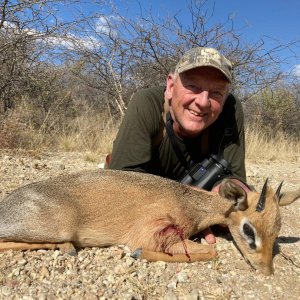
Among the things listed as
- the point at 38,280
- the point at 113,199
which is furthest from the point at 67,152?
the point at 38,280

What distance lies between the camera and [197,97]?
4562 millimetres

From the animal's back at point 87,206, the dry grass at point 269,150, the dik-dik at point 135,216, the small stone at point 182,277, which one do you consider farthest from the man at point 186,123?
the dry grass at point 269,150

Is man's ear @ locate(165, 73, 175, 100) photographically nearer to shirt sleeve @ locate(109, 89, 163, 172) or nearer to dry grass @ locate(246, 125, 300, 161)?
shirt sleeve @ locate(109, 89, 163, 172)

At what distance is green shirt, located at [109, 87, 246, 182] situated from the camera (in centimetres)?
475

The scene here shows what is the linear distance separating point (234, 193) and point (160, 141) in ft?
4.26

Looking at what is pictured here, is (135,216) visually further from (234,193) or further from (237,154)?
(237,154)

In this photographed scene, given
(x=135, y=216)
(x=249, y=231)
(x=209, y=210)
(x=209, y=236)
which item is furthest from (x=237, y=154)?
(x=135, y=216)

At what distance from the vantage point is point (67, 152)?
28.4ft

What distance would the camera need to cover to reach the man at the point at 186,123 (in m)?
4.56

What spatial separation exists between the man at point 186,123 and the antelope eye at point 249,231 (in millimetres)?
406

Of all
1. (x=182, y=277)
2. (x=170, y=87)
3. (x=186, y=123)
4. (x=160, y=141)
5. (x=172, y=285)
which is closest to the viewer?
(x=172, y=285)

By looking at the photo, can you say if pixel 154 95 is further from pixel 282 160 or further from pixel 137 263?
pixel 282 160

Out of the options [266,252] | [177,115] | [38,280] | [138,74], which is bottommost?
[38,280]

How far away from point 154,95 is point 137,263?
2238mm
